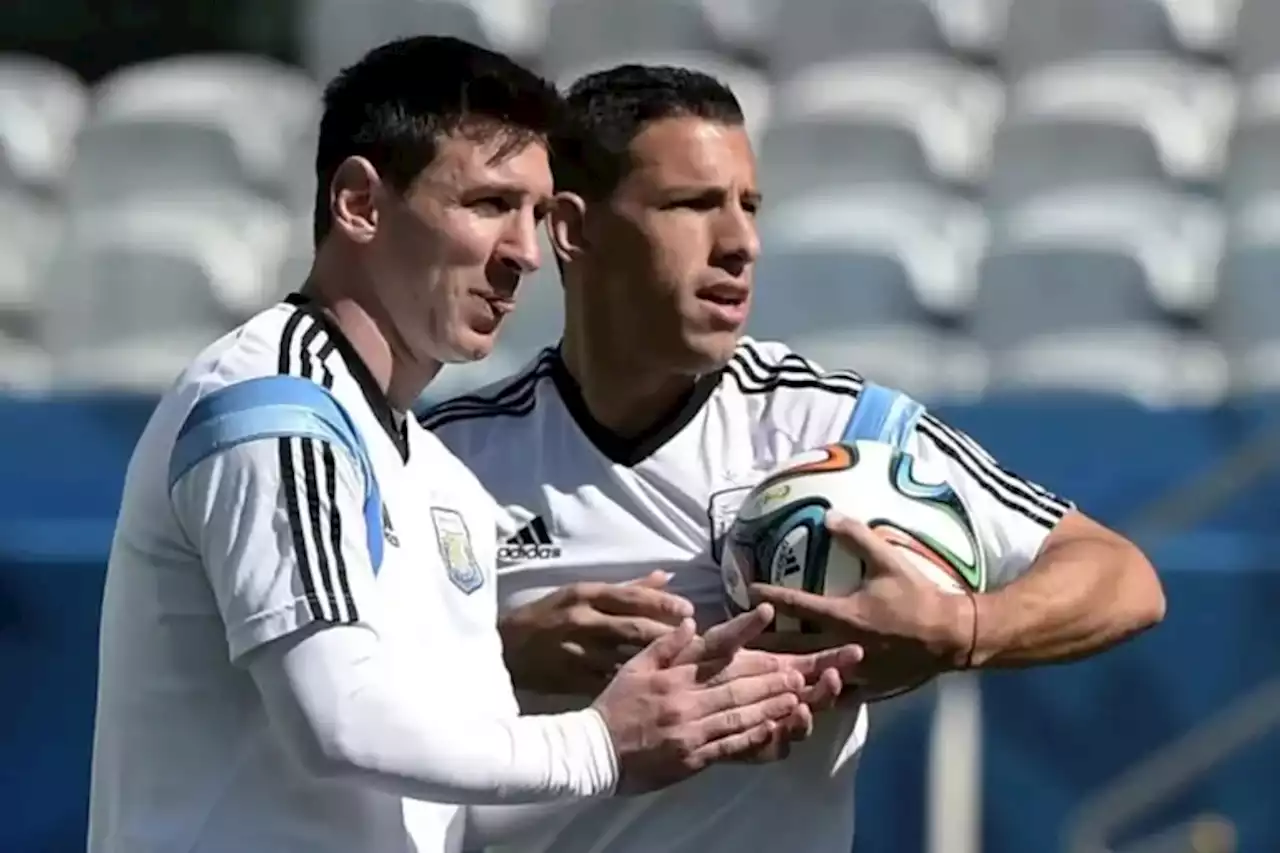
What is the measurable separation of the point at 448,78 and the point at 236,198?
13.1 ft

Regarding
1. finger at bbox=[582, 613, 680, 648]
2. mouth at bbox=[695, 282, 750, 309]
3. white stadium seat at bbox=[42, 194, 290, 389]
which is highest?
white stadium seat at bbox=[42, 194, 290, 389]

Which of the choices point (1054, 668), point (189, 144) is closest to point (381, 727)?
point (1054, 668)

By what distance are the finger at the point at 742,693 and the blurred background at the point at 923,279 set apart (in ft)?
5.55

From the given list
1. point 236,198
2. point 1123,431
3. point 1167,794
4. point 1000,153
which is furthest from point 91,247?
point 1167,794

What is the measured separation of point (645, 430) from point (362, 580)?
76cm

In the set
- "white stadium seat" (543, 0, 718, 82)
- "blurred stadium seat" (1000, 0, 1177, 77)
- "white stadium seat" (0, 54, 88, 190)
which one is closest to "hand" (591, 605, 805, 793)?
"blurred stadium seat" (1000, 0, 1177, 77)

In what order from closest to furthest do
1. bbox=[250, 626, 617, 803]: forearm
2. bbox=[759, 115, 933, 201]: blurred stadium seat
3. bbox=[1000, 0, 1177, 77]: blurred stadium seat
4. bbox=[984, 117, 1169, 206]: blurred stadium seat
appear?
bbox=[250, 626, 617, 803]: forearm → bbox=[984, 117, 1169, 206]: blurred stadium seat → bbox=[759, 115, 933, 201]: blurred stadium seat → bbox=[1000, 0, 1177, 77]: blurred stadium seat

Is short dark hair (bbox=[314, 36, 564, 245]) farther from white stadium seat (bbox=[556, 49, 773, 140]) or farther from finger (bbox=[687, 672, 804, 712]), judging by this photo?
white stadium seat (bbox=[556, 49, 773, 140])

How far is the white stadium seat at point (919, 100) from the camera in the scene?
5.27 meters

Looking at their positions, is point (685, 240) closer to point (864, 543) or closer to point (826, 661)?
point (864, 543)

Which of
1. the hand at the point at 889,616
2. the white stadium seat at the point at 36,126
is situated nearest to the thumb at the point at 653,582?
the hand at the point at 889,616

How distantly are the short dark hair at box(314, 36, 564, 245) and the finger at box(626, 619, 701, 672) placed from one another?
45 centimetres

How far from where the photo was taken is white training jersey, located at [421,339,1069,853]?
223 centimetres

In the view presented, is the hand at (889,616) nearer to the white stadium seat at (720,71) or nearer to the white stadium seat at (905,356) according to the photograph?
the white stadium seat at (905,356)
